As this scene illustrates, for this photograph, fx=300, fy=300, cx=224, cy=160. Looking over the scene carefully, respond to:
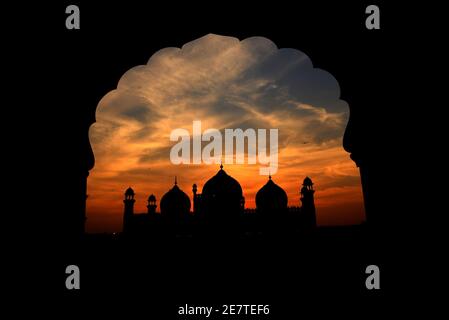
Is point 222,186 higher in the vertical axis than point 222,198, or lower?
higher

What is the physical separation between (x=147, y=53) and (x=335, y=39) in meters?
1.37

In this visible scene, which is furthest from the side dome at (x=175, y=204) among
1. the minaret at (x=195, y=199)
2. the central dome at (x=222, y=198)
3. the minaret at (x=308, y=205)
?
the minaret at (x=308, y=205)

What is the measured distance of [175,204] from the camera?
27422mm

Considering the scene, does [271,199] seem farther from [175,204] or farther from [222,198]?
[175,204]

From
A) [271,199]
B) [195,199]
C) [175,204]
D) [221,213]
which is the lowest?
[221,213]

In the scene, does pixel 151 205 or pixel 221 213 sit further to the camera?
pixel 151 205

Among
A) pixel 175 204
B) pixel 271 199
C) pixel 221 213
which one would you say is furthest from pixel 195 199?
pixel 271 199

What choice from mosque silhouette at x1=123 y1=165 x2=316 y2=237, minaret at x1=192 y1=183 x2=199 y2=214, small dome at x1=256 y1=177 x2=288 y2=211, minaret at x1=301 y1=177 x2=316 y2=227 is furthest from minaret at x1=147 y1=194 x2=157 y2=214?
minaret at x1=301 y1=177 x2=316 y2=227

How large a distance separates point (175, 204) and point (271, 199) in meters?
8.70

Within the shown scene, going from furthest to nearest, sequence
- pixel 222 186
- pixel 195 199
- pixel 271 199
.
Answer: pixel 195 199, pixel 271 199, pixel 222 186

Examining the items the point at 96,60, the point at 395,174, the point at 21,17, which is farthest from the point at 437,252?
the point at 21,17

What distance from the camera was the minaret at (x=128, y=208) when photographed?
27203 millimetres

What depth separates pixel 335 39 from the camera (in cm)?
213
